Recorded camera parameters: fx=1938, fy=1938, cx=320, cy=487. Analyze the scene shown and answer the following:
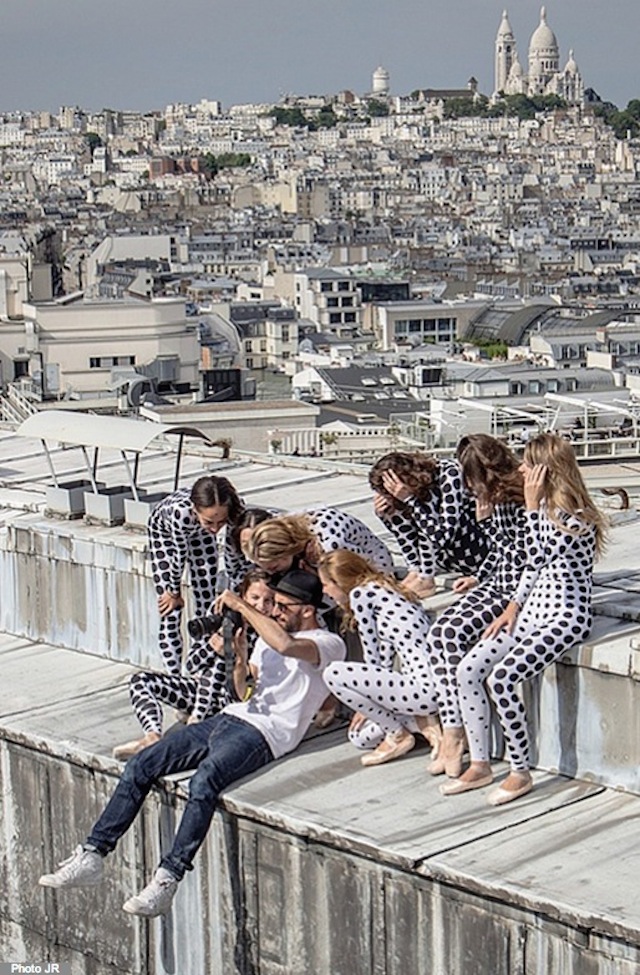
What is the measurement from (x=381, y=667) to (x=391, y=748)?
223 millimetres

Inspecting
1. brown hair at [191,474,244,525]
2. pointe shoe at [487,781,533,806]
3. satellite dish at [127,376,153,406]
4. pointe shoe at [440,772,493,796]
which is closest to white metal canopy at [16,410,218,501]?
brown hair at [191,474,244,525]

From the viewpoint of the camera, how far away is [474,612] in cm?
520

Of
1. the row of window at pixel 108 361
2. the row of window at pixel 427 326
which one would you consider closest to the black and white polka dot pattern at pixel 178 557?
the row of window at pixel 108 361

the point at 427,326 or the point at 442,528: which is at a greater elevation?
the point at 442,528

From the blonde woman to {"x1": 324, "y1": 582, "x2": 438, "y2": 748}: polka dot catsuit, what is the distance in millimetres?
193

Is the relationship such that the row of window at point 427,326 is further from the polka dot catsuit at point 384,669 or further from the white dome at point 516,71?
the white dome at point 516,71

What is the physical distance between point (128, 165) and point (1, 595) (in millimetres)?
147662

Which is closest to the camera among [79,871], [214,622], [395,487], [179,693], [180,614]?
[79,871]

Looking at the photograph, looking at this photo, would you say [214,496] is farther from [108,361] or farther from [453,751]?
[108,361]

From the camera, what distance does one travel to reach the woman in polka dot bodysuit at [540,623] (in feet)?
16.6

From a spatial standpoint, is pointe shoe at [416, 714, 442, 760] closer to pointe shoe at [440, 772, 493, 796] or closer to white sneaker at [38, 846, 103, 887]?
pointe shoe at [440, 772, 493, 796]

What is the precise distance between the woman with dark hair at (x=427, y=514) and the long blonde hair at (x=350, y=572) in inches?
7.9

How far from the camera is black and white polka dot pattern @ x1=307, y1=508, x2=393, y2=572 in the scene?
5539 mm

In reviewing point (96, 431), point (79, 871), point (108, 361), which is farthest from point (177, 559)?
point (108, 361)
